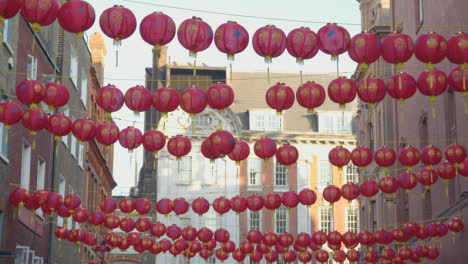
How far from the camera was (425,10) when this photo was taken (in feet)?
93.4

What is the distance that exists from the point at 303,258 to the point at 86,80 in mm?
15393

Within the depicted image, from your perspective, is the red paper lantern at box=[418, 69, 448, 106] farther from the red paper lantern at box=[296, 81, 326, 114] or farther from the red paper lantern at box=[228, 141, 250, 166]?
the red paper lantern at box=[228, 141, 250, 166]

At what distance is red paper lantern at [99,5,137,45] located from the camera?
48.0ft

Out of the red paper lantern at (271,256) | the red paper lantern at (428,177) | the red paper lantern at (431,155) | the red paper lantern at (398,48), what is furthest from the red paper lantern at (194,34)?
the red paper lantern at (271,256)

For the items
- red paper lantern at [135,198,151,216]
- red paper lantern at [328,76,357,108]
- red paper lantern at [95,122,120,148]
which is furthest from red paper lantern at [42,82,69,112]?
red paper lantern at [135,198,151,216]

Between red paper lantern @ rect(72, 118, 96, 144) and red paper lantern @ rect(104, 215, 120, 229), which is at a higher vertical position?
red paper lantern @ rect(72, 118, 96, 144)

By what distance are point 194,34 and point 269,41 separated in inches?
63.5

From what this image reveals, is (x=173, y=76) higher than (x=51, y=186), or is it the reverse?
(x=173, y=76)

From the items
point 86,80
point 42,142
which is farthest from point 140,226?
point 86,80

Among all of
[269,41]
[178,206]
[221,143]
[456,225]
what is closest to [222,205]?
[178,206]

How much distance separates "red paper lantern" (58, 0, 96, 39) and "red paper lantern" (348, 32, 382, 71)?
553 cm

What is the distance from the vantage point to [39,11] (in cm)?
1336

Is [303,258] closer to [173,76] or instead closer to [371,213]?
[371,213]

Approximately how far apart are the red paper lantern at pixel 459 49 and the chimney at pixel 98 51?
37.6 metres
